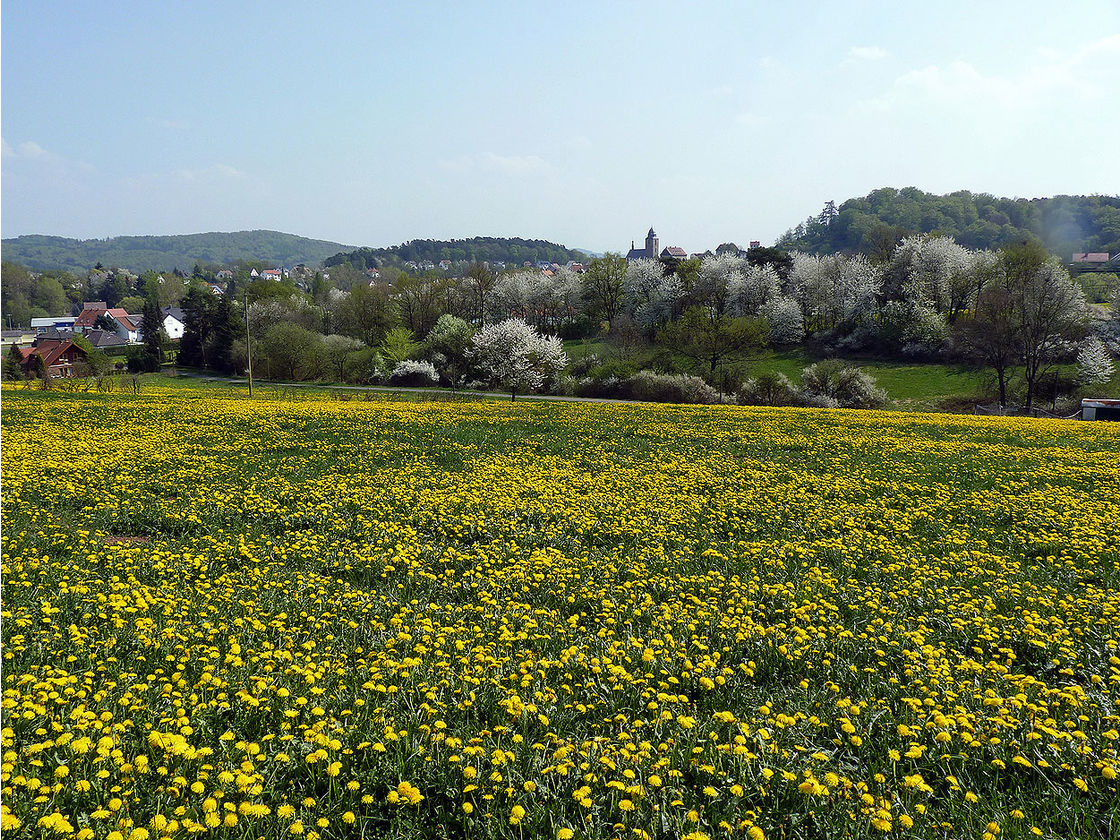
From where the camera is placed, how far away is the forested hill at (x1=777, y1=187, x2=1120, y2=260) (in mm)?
100438

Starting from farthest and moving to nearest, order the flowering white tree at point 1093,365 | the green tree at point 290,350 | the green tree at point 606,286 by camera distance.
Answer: the green tree at point 606,286, the green tree at point 290,350, the flowering white tree at point 1093,365

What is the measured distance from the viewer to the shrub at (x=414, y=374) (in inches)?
2351

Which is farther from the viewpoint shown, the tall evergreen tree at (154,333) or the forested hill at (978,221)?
the forested hill at (978,221)

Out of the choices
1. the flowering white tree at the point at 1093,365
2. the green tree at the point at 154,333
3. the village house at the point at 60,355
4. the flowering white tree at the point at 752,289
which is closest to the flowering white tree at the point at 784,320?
the flowering white tree at the point at 752,289

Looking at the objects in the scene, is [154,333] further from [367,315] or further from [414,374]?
[414,374]

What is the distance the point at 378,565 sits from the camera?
810 cm

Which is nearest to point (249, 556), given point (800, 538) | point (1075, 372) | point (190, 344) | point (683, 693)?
point (683, 693)

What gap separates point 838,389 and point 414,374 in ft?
126

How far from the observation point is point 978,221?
389 ft

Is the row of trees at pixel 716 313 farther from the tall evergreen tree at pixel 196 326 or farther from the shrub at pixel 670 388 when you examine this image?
→ the shrub at pixel 670 388

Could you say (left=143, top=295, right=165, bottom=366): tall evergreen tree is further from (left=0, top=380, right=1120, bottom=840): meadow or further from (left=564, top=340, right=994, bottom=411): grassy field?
(left=0, top=380, right=1120, bottom=840): meadow

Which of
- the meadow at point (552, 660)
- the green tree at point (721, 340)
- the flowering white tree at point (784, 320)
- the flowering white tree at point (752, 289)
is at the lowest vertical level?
the meadow at point (552, 660)

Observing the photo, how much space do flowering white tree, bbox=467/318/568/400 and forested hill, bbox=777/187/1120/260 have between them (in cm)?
5162

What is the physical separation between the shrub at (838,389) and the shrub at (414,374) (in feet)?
110
